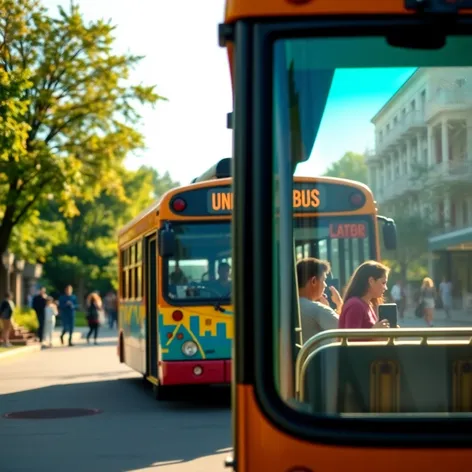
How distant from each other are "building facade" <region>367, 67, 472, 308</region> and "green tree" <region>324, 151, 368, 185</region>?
0.04m

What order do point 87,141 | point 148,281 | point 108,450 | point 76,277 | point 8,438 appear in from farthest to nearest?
point 76,277, point 87,141, point 148,281, point 8,438, point 108,450

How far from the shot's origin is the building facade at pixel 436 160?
4.68 m

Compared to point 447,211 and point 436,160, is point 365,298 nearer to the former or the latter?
point 447,211

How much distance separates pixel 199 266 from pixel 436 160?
9742mm

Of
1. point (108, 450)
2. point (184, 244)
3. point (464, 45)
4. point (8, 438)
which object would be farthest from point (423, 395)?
point (184, 244)

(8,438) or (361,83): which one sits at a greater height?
(361,83)

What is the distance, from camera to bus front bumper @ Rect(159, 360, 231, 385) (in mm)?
14047

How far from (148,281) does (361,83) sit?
11124 millimetres

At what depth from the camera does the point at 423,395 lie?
4.54m

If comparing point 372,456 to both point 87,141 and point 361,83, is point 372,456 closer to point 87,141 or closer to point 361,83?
point 361,83

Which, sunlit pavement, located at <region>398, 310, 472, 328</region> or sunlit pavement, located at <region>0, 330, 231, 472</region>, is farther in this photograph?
sunlit pavement, located at <region>0, 330, 231, 472</region>

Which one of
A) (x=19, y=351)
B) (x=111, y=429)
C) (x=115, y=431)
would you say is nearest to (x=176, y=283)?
(x=111, y=429)

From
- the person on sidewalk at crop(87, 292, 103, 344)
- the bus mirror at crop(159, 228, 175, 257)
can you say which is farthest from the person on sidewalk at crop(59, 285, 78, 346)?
the bus mirror at crop(159, 228, 175, 257)

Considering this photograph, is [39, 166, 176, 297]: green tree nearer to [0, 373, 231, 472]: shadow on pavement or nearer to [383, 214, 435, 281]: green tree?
[0, 373, 231, 472]: shadow on pavement
